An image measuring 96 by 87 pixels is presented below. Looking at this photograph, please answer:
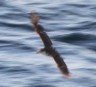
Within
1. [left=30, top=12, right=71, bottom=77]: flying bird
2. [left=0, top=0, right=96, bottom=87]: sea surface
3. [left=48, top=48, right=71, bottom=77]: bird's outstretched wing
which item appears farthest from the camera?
[left=0, top=0, right=96, bottom=87]: sea surface

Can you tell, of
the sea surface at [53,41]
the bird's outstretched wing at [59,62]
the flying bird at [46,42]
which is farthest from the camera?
the sea surface at [53,41]

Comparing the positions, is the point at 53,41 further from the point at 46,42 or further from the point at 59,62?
the point at 46,42

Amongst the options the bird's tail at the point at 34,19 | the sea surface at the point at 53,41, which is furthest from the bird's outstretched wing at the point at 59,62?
the sea surface at the point at 53,41

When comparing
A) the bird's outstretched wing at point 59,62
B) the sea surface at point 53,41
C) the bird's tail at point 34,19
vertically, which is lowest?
the bird's outstretched wing at point 59,62

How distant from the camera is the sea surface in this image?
780cm

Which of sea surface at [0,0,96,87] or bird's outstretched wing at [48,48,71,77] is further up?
sea surface at [0,0,96,87]

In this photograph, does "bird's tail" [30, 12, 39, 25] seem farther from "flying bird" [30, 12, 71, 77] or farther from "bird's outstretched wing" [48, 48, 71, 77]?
"bird's outstretched wing" [48, 48, 71, 77]

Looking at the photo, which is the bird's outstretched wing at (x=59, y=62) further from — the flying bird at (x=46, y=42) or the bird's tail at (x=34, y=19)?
the bird's tail at (x=34, y=19)

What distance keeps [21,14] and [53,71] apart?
4.96m

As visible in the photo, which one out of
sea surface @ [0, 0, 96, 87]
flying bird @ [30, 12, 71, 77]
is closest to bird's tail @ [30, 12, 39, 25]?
flying bird @ [30, 12, 71, 77]

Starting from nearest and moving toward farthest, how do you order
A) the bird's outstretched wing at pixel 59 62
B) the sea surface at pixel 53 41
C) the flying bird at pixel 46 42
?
the flying bird at pixel 46 42, the bird's outstretched wing at pixel 59 62, the sea surface at pixel 53 41

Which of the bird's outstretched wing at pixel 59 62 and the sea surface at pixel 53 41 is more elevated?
the sea surface at pixel 53 41

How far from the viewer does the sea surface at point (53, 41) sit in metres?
7.80

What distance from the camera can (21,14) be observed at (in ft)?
42.7
